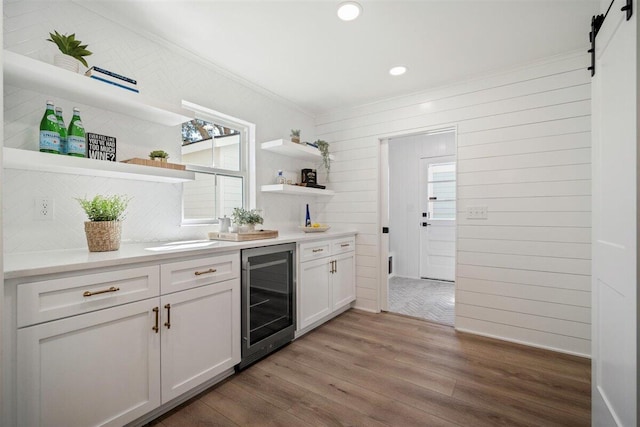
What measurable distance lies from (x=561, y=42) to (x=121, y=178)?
351cm

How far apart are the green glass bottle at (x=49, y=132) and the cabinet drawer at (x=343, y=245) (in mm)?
2336

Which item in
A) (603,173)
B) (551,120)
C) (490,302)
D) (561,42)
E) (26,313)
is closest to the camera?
(26,313)

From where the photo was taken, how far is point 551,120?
2.58 m

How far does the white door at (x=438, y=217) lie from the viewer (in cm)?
502

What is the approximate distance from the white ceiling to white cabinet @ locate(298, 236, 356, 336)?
5.60 ft

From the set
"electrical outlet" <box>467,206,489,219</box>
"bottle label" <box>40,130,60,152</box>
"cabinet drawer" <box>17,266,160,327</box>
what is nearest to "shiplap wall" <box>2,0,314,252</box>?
"bottle label" <box>40,130,60,152</box>

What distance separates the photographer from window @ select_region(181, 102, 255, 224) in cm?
257

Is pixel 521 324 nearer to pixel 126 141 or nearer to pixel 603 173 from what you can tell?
pixel 603 173

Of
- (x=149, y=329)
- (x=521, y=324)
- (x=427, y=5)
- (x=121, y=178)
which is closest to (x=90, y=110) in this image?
(x=121, y=178)

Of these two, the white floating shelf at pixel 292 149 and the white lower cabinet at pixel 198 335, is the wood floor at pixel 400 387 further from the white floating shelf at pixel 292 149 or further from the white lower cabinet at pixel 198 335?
the white floating shelf at pixel 292 149

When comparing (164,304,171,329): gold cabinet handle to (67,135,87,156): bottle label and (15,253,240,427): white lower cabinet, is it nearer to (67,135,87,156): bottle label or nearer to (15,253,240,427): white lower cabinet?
(15,253,240,427): white lower cabinet

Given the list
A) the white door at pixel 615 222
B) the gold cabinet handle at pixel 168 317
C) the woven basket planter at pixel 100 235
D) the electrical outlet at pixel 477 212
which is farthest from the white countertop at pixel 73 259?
the electrical outlet at pixel 477 212

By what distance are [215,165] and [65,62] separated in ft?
4.35

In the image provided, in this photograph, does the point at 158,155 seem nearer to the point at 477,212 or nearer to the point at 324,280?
the point at 324,280
